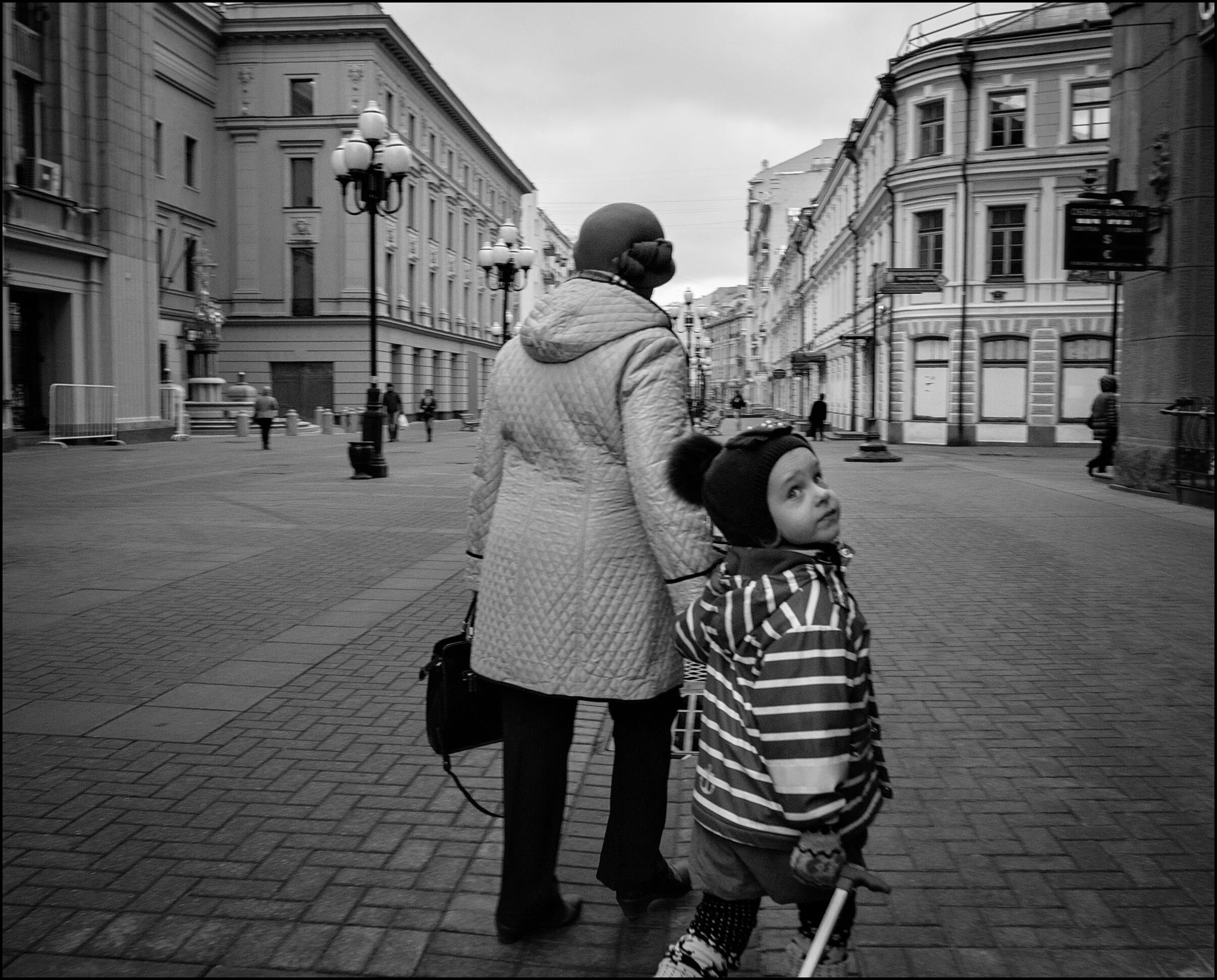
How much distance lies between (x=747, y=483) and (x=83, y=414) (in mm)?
25707

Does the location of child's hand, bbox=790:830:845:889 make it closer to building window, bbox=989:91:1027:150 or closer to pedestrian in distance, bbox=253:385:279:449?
pedestrian in distance, bbox=253:385:279:449

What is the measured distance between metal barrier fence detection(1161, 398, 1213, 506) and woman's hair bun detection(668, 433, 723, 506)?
1263 cm

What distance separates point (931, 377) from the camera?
3541cm

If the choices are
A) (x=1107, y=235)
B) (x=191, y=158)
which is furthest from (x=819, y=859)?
(x=191, y=158)

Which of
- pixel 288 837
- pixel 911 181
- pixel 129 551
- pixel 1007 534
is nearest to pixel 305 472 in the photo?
pixel 129 551

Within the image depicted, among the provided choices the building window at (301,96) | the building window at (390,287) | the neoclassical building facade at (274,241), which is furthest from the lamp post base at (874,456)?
the building window at (301,96)

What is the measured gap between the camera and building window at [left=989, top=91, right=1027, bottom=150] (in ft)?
113

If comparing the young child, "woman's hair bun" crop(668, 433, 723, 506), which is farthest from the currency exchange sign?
the young child

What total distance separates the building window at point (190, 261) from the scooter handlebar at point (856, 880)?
45.2 meters

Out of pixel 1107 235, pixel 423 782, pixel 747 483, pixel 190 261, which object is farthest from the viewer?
pixel 190 261

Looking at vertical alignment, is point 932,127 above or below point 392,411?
above

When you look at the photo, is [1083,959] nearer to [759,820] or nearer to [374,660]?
[759,820]

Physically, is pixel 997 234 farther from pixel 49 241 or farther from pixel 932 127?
pixel 49 241

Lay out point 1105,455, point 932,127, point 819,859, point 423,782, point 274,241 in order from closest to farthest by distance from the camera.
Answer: point 819,859 < point 423,782 < point 1105,455 < point 932,127 < point 274,241
